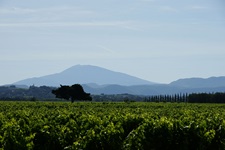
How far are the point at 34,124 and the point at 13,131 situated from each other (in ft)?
11.7

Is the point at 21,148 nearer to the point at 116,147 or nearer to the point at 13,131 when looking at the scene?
the point at 13,131

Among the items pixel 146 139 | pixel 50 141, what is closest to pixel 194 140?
pixel 146 139

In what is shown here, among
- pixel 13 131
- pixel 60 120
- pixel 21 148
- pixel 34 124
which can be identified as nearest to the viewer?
pixel 21 148

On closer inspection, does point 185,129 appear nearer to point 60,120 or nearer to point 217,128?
point 217,128

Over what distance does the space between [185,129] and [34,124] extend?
5.91 meters

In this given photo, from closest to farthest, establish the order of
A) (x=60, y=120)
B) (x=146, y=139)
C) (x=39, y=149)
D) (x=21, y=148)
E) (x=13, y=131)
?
(x=21, y=148) < (x=13, y=131) < (x=39, y=149) < (x=146, y=139) < (x=60, y=120)

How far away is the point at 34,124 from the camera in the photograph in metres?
16.6

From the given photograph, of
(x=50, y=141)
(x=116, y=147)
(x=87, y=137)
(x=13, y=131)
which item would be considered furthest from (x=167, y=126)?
(x=13, y=131)

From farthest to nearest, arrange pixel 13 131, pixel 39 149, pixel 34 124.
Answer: pixel 34 124 → pixel 39 149 → pixel 13 131

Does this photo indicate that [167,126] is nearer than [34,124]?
Yes

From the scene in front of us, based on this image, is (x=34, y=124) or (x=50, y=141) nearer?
(x=50, y=141)

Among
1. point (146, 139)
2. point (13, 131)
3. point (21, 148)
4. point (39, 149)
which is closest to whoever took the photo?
point (21, 148)

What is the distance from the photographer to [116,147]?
1464 centimetres

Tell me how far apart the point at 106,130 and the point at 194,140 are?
3.36 metres
